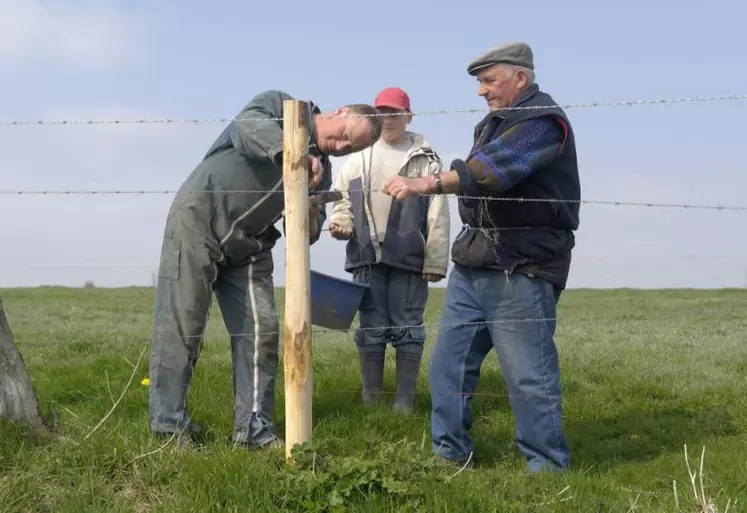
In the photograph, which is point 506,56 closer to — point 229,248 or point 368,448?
point 229,248

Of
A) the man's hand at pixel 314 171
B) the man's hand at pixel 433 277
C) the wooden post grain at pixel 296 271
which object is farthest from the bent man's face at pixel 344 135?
the man's hand at pixel 433 277

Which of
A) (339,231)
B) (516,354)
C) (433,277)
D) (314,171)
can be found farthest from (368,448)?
(339,231)

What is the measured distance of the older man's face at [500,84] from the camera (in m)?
4.56

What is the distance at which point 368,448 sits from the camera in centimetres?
426

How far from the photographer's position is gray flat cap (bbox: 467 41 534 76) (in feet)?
14.9

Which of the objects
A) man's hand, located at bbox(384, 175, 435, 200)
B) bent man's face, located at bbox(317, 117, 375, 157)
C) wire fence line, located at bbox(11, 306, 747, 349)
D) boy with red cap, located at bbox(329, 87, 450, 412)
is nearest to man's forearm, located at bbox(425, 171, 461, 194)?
man's hand, located at bbox(384, 175, 435, 200)

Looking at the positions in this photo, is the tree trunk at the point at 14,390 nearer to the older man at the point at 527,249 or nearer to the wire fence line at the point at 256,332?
the wire fence line at the point at 256,332

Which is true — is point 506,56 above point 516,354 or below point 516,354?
above

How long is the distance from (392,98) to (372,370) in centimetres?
196

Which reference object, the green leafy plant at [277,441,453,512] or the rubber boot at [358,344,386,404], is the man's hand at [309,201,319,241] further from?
the rubber boot at [358,344,386,404]

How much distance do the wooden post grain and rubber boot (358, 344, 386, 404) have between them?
84.5 inches

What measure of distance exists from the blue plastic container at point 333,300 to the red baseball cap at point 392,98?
1.35 metres

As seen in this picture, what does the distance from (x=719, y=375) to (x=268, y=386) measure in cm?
498

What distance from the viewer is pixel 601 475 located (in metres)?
4.51
